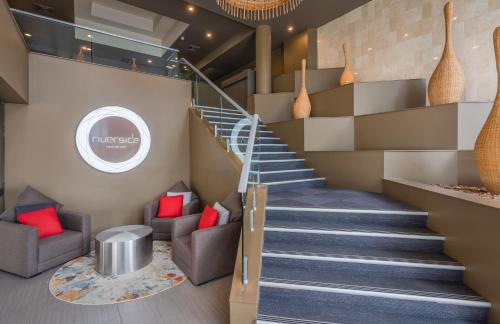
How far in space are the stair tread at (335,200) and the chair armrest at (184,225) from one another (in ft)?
3.91

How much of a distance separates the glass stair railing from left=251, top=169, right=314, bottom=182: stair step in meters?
0.63

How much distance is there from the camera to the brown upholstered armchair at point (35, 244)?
2896 millimetres

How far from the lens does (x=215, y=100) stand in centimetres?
498

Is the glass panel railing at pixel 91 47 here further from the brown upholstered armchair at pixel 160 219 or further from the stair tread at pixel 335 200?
the stair tread at pixel 335 200

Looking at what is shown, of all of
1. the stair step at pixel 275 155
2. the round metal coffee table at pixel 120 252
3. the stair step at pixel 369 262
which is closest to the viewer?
the stair step at pixel 369 262

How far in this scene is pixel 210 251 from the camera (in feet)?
9.26

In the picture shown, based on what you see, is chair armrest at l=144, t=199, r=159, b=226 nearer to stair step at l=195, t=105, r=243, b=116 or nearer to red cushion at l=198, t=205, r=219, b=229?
red cushion at l=198, t=205, r=219, b=229

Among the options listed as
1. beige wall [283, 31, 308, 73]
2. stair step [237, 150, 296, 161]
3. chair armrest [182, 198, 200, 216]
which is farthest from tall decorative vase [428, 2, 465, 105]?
chair armrest [182, 198, 200, 216]

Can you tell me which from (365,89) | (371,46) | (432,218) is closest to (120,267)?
(432,218)

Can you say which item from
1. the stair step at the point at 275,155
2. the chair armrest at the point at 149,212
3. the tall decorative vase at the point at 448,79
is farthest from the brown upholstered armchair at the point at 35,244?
the tall decorative vase at the point at 448,79

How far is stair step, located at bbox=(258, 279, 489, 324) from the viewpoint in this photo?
1786mm

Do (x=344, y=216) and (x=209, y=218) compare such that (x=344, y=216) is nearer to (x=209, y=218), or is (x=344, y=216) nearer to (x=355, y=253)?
(x=355, y=253)

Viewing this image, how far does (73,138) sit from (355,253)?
194 inches

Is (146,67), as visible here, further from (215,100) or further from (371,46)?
(371,46)
